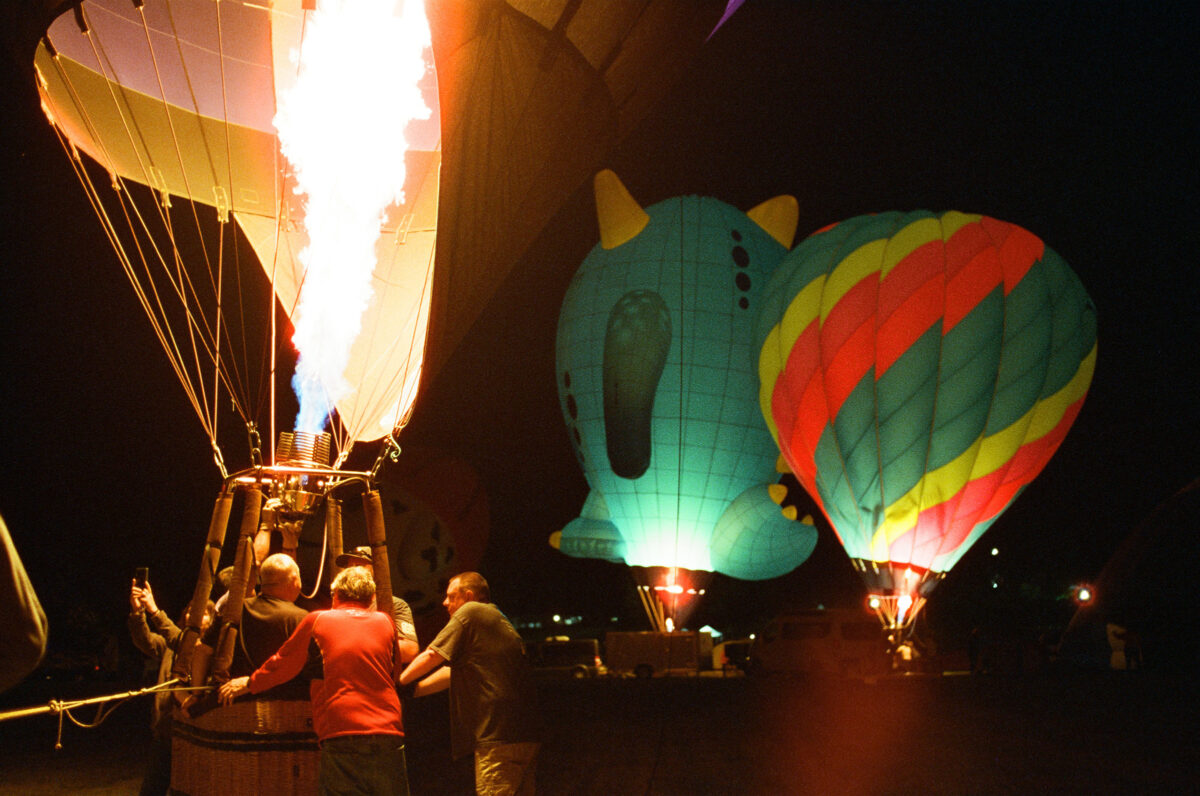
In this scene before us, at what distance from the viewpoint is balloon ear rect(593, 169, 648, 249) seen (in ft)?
58.7

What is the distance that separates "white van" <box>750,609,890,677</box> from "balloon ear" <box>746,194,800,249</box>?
668 centimetres

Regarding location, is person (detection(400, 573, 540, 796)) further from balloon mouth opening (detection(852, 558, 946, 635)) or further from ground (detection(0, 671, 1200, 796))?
balloon mouth opening (detection(852, 558, 946, 635))

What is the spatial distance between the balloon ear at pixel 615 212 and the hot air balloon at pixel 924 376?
3.81 metres

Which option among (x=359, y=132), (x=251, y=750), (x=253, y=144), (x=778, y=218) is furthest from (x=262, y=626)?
(x=778, y=218)

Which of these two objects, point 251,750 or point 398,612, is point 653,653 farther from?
point 251,750

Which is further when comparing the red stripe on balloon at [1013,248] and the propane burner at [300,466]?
the red stripe on balloon at [1013,248]

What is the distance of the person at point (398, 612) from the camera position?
3.63 m

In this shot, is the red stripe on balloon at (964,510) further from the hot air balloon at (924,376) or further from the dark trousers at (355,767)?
the dark trousers at (355,767)

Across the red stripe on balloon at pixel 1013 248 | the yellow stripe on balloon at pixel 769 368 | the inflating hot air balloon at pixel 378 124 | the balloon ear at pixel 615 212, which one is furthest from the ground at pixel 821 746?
the balloon ear at pixel 615 212

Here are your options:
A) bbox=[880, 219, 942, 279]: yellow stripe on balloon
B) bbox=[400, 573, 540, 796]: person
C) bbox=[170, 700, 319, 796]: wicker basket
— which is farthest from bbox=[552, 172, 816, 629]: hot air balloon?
bbox=[170, 700, 319, 796]: wicker basket

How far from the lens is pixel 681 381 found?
17328 mm

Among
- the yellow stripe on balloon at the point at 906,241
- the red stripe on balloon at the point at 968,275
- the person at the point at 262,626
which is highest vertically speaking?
the yellow stripe on balloon at the point at 906,241

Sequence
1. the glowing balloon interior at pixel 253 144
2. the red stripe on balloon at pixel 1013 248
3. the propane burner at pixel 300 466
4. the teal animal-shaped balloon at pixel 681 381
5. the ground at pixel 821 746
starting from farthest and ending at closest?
the teal animal-shaped balloon at pixel 681 381, the red stripe on balloon at pixel 1013 248, the ground at pixel 821 746, the glowing balloon interior at pixel 253 144, the propane burner at pixel 300 466

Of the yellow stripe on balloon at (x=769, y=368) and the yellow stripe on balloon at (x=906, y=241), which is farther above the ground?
the yellow stripe on balloon at (x=906, y=241)
